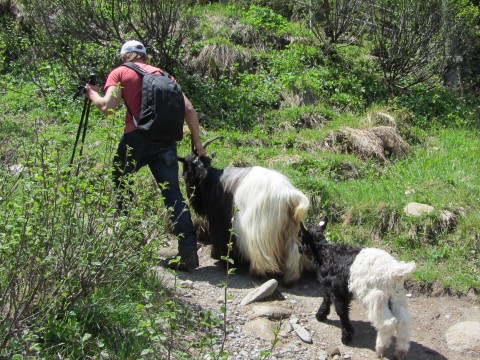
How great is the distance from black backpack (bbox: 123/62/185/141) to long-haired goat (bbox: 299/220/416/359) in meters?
1.86

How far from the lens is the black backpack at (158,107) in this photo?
576 cm

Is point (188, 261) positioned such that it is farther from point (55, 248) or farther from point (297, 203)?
point (55, 248)

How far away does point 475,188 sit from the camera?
299 inches

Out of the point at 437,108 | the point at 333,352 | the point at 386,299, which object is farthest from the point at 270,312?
the point at 437,108

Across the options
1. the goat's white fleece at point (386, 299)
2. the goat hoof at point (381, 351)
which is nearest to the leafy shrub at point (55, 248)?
the goat's white fleece at point (386, 299)

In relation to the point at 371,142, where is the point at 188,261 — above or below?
below

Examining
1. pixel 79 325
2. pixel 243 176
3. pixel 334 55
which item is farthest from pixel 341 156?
pixel 79 325

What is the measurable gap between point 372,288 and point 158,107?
8.18ft

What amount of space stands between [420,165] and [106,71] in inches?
215

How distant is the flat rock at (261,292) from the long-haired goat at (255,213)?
274mm

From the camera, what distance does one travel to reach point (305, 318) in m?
5.74

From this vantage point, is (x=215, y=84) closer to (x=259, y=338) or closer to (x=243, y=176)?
(x=243, y=176)

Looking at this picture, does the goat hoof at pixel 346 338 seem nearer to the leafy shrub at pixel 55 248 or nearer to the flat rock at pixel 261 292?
the flat rock at pixel 261 292

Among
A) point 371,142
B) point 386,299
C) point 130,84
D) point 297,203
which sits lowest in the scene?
point 386,299
